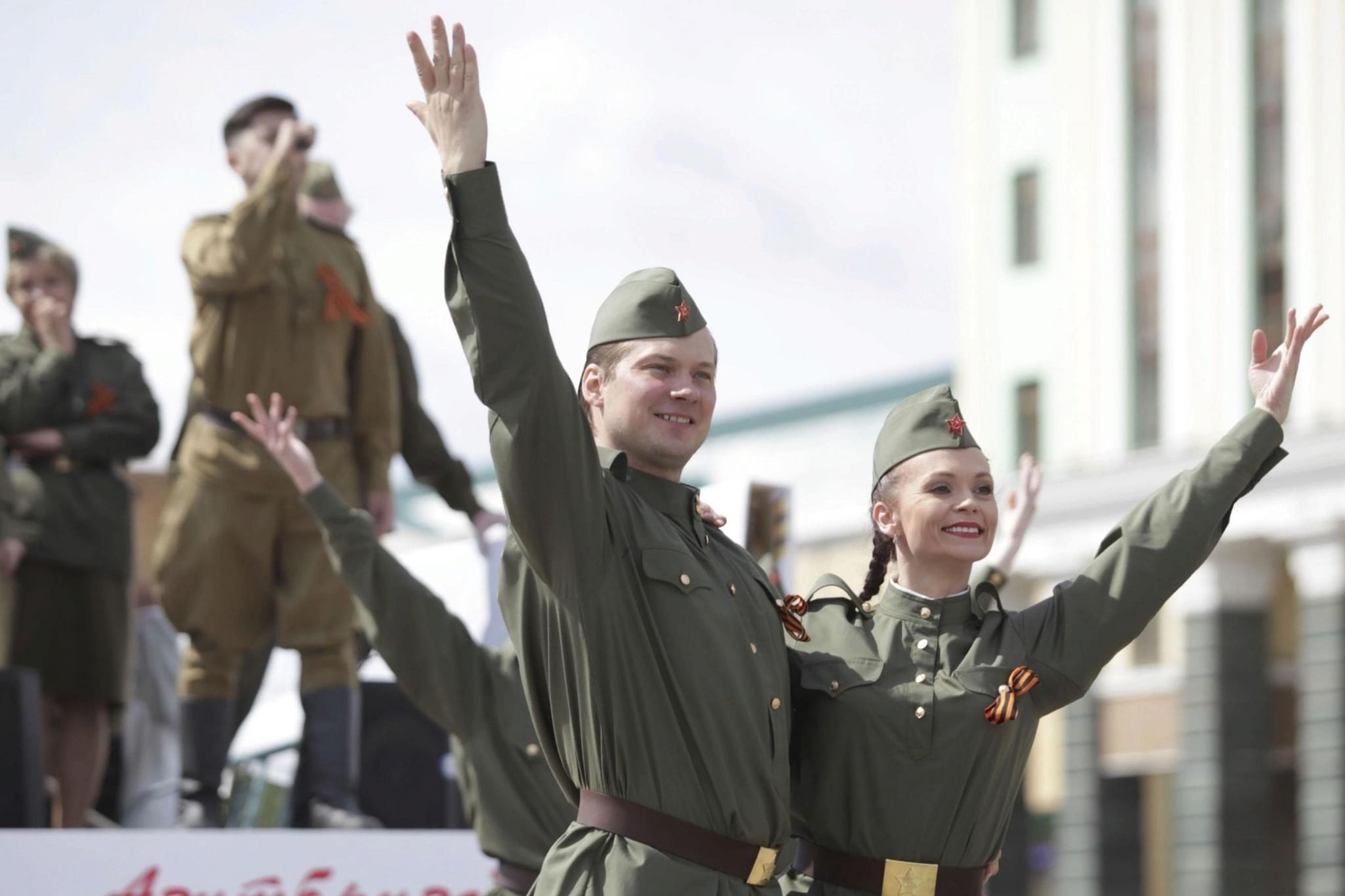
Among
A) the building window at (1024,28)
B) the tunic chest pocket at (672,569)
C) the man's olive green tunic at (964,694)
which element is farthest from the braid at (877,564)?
the building window at (1024,28)

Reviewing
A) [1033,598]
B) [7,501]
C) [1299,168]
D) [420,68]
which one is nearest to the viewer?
[420,68]

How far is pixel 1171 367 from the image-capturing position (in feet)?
74.9

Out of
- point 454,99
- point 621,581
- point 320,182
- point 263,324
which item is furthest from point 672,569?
point 320,182

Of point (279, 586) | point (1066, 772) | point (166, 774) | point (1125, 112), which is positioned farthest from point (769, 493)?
point (1125, 112)

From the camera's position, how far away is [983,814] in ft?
12.6

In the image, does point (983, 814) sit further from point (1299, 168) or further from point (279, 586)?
point (1299, 168)

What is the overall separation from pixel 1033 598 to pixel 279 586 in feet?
56.9

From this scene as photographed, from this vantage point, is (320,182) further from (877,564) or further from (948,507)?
(948,507)

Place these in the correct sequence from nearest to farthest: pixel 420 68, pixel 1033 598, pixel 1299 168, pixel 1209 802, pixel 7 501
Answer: pixel 420 68
pixel 7 501
pixel 1209 802
pixel 1299 168
pixel 1033 598

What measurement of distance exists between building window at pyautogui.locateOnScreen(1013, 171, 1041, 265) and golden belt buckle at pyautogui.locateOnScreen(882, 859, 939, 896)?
21.1m

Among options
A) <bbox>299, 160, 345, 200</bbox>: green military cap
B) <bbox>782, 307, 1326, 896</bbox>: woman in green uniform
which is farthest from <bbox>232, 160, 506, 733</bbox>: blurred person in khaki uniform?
<bbox>782, 307, 1326, 896</bbox>: woman in green uniform

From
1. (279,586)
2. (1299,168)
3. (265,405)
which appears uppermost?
(1299,168)

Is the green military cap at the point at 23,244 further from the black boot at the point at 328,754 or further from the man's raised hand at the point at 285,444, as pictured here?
the black boot at the point at 328,754

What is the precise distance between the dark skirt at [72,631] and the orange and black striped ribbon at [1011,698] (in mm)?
3460
